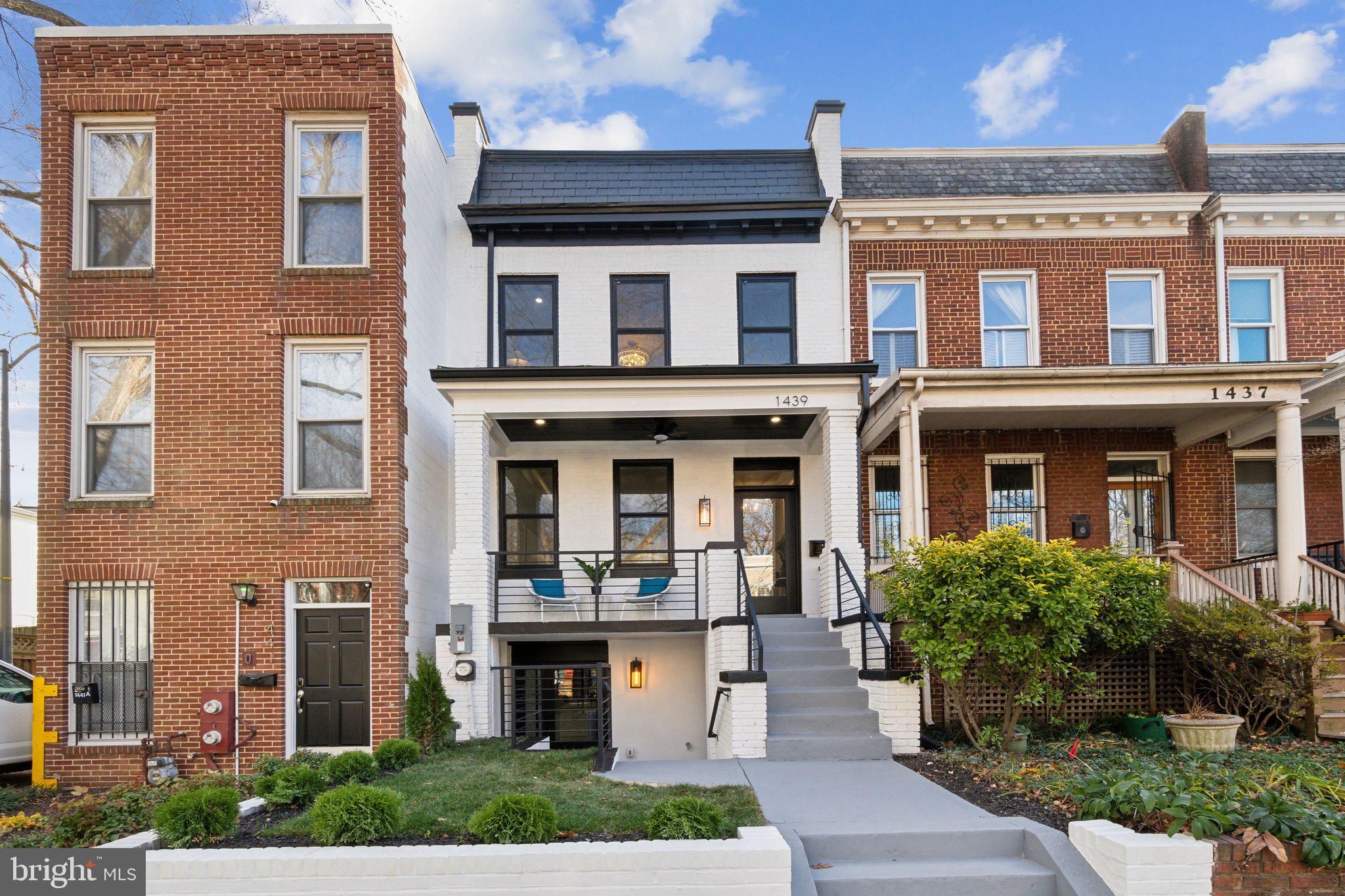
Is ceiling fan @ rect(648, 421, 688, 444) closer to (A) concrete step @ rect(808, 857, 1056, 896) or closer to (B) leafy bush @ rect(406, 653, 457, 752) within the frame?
(B) leafy bush @ rect(406, 653, 457, 752)

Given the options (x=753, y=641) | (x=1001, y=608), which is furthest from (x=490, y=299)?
(x=1001, y=608)

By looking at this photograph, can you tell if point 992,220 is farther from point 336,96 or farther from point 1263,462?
point 336,96

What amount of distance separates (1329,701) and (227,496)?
1255 centimetres

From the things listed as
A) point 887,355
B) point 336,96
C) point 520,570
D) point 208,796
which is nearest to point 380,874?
point 208,796

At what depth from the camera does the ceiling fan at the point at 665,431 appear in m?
13.5

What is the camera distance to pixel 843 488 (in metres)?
12.5

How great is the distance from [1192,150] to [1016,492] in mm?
5963

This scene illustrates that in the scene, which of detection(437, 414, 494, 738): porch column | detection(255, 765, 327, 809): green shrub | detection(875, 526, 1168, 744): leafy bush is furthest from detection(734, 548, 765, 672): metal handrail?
detection(255, 765, 327, 809): green shrub

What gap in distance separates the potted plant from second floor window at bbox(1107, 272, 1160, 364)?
254 inches

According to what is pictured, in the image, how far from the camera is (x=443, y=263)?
47.2 feet

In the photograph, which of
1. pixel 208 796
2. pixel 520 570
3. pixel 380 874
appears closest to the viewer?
pixel 380 874

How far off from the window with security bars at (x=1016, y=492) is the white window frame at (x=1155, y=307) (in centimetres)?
205

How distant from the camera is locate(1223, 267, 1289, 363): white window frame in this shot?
14.7 metres

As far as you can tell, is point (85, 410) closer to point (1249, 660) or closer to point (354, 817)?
point (354, 817)
